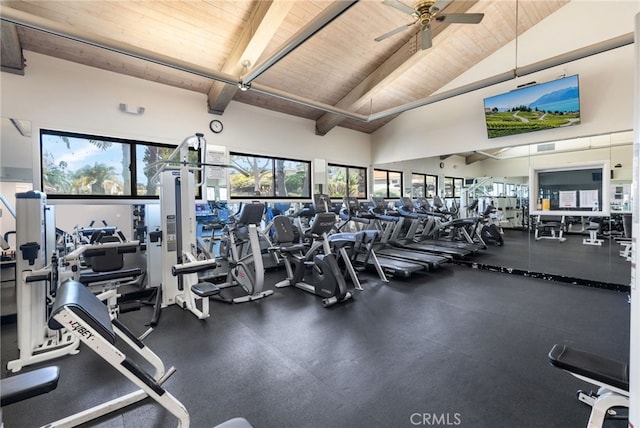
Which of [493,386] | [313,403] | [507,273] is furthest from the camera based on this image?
[507,273]

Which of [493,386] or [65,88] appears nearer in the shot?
[493,386]

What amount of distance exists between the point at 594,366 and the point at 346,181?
7667 mm

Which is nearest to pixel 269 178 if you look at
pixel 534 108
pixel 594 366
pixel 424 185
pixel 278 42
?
pixel 278 42

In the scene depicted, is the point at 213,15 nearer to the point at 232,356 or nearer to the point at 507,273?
the point at 232,356

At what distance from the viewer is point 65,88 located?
178 inches

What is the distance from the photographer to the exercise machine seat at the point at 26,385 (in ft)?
3.67

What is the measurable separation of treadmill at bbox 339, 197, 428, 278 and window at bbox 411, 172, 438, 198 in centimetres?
242

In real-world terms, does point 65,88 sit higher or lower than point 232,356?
higher

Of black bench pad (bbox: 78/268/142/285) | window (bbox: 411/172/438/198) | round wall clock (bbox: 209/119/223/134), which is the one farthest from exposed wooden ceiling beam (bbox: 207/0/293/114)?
window (bbox: 411/172/438/198)

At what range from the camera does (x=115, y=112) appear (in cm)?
498

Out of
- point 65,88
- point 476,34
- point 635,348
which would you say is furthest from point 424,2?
point 65,88

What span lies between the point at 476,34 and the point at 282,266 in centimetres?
618

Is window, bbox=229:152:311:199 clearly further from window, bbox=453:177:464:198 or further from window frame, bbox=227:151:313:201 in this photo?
window, bbox=453:177:464:198

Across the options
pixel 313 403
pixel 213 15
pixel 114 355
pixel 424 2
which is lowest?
pixel 313 403
